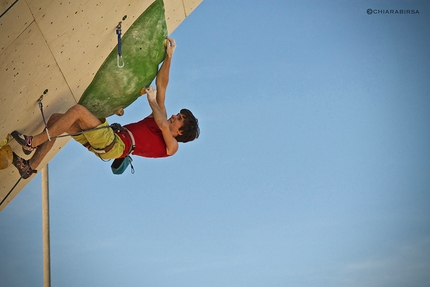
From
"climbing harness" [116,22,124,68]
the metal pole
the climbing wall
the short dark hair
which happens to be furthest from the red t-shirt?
the metal pole

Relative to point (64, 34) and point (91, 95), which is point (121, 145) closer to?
point (91, 95)

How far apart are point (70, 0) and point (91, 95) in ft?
2.48

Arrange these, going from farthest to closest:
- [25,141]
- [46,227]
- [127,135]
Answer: [46,227], [127,135], [25,141]

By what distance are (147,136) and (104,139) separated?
304 mm

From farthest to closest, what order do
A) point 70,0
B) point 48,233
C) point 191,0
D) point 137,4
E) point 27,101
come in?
point 48,233
point 191,0
point 137,4
point 27,101
point 70,0

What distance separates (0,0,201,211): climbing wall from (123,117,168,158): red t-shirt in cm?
48

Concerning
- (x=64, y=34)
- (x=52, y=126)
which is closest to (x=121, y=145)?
(x=52, y=126)

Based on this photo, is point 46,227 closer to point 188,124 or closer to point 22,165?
point 22,165

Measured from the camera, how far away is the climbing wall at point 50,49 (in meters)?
3.02

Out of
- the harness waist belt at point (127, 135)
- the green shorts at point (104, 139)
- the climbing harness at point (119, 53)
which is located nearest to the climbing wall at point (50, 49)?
the climbing harness at point (119, 53)

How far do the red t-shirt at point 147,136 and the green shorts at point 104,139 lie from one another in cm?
8

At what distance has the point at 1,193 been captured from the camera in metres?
4.29

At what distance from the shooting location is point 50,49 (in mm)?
3322

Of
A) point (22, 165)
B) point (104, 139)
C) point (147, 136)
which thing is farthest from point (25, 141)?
point (147, 136)
